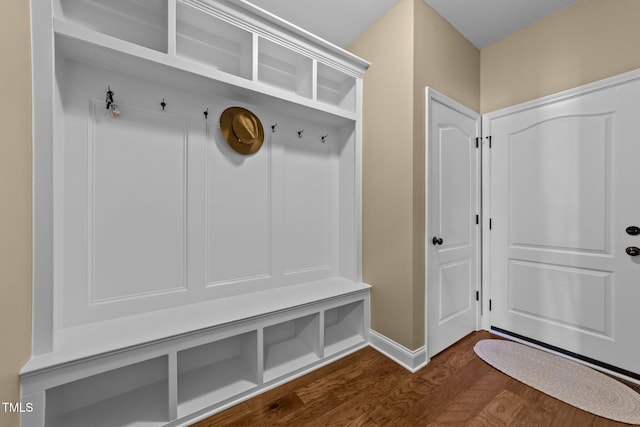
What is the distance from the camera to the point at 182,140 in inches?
67.3

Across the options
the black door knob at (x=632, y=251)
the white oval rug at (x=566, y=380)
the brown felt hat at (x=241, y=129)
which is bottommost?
the white oval rug at (x=566, y=380)

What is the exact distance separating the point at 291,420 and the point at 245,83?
2.05 meters

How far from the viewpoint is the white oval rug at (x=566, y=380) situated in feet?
4.73

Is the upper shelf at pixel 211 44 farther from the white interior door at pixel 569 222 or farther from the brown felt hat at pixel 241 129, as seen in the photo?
the white interior door at pixel 569 222

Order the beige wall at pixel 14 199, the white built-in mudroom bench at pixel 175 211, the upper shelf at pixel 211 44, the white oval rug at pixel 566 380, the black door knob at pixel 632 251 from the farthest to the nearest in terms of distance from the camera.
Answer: the black door knob at pixel 632 251 < the white oval rug at pixel 566 380 < the upper shelf at pixel 211 44 < the white built-in mudroom bench at pixel 175 211 < the beige wall at pixel 14 199

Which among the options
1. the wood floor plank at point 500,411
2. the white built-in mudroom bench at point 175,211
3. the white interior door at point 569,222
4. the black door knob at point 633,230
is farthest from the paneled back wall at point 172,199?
the black door knob at point 633,230

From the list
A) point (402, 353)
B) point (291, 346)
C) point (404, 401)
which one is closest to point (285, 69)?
point (291, 346)

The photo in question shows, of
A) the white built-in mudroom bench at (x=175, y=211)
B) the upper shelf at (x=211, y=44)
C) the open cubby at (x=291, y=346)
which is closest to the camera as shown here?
the white built-in mudroom bench at (x=175, y=211)

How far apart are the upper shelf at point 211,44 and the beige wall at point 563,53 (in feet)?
4.08

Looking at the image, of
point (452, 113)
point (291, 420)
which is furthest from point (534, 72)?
point (291, 420)

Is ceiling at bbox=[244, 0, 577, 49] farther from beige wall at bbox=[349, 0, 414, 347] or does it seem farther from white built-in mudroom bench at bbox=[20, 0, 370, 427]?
white built-in mudroom bench at bbox=[20, 0, 370, 427]

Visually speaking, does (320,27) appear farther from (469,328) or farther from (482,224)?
(469,328)

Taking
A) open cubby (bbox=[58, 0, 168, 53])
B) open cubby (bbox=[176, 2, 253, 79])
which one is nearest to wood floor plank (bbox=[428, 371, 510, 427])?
open cubby (bbox=[176, 2, 253, 79])

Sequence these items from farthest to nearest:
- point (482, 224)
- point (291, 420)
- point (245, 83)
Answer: point (482, 224) → point (245, 83) → point (291, 420)
